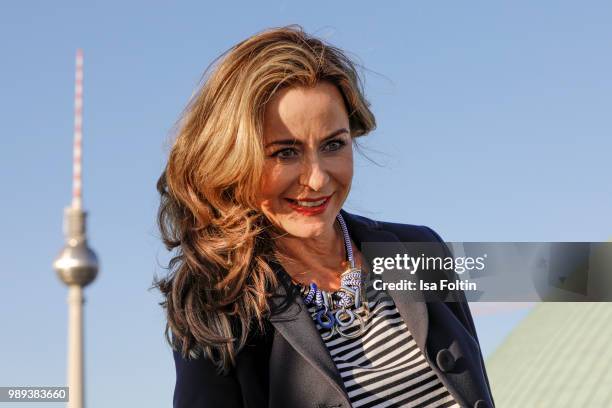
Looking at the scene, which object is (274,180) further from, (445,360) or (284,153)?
(445,360)

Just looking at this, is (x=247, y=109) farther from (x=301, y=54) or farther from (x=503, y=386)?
(x=503, y=386)

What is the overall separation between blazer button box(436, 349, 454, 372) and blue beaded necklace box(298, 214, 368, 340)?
0.20 m

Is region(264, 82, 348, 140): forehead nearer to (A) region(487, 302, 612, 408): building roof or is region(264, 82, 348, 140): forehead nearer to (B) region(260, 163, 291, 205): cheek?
(B) region(260, 163, 291, 205): cheek

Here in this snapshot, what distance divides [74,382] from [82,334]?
1.40 m

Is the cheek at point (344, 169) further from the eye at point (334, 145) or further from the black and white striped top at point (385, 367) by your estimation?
the black and white striped top at point (385, 367)

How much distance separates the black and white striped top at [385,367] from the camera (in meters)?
2.38

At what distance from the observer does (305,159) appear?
2352 millimetres

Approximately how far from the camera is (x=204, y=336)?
2.33 meters

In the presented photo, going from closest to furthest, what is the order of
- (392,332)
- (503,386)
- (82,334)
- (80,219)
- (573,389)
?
(392,332) → (573,389) → (503,386) → (80,219) → (82,334)

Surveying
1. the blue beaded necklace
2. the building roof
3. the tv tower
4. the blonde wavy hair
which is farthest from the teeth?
the tv tower

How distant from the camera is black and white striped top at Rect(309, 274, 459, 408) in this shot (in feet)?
7.81

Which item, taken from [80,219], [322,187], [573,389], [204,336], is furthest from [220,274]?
[80,219]

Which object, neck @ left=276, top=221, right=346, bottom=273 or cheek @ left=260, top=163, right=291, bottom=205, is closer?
cheek @ left=260, top=163, right=291, bottom=205

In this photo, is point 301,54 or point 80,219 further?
point 80,219
